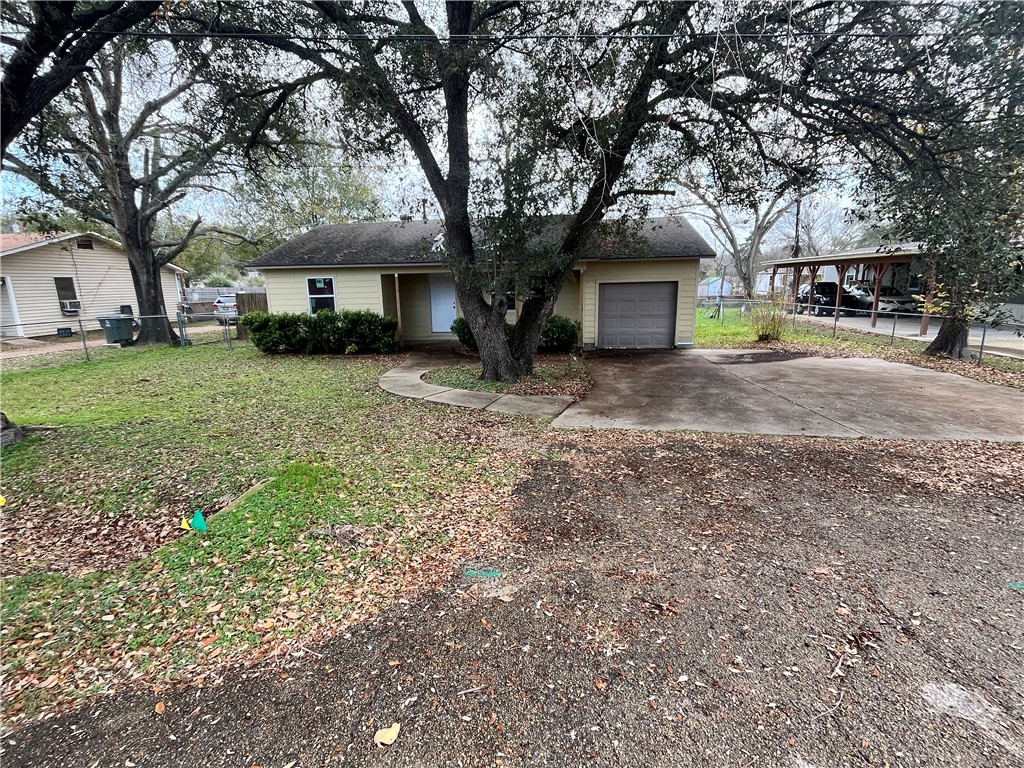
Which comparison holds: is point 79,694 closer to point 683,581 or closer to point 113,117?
point 683,581

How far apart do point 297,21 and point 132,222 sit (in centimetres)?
1147

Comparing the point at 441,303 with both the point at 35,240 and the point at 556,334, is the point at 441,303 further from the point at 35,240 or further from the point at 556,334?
the point at 35,240

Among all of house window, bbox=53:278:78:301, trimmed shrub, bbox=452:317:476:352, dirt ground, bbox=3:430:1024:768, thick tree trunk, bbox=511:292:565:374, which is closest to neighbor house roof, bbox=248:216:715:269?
trimmed shrub, bbox=452:317:476:352

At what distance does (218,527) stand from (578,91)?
263 inches

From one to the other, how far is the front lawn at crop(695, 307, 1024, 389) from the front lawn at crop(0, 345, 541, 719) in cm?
967

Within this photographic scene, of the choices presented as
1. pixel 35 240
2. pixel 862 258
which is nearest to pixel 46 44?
pixel 35 240

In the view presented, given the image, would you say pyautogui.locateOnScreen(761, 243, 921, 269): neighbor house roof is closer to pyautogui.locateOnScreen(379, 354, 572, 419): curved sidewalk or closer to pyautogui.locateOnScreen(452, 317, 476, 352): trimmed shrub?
pyautogui.locateOnScreen(452, 317, 476, 352): trimmed shrub

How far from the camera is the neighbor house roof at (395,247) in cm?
1211

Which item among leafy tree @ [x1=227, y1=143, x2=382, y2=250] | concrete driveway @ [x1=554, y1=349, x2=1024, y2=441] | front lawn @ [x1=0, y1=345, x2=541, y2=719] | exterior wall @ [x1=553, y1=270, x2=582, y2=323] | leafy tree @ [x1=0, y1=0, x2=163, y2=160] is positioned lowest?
concrete driveway @ [x1=554, y1=349, x2=1024, y2=441]

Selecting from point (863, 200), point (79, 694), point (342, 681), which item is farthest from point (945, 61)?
point (79, 694)

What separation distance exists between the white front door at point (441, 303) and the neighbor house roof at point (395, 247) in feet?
3.99

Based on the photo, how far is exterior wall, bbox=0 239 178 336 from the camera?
17.2m

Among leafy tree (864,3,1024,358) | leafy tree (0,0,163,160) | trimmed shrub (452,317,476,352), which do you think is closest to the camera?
leafy tree (0,0,163,160)

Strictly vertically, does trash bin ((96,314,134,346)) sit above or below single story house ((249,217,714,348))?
below
